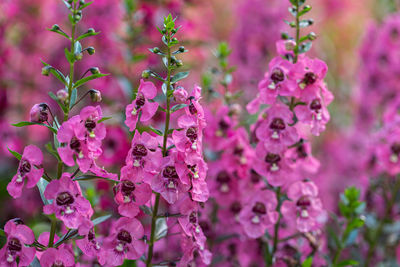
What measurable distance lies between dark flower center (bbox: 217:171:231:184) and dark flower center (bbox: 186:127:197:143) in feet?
1.78

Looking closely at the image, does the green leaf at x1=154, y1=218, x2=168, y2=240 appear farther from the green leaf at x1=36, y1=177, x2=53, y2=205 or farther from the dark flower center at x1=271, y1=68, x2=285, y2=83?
the dark flower center at x1=271, y1=68, x2=285, y2=83

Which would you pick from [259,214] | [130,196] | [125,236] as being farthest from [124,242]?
[259,214]

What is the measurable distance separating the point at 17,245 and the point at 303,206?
98 centimetres

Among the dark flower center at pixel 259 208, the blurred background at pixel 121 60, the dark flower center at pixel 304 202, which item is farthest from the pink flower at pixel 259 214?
the blurred background at pixel 121 60

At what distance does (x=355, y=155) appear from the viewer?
3859mm

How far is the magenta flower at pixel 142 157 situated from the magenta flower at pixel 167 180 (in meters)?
0.02

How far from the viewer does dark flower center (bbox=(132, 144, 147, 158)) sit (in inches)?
51.6

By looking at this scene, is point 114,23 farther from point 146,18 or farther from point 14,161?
point 14,161

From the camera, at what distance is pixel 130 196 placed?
4.31 feet

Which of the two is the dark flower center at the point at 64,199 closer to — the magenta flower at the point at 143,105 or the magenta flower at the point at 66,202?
the magenta flower at the point at 66,202

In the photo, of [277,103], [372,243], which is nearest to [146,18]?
[277,103]

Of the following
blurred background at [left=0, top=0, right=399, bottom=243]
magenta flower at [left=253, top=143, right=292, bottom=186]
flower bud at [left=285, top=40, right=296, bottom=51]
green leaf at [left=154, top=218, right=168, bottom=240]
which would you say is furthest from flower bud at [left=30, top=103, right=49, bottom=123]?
blurred background at [left=0, top=0, right=399, bottom=243]

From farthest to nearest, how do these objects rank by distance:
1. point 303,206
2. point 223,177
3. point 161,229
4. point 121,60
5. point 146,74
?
1. point 121,60
2. point 223,177
3. point 303,206
4. point 161,229
5. point 146,74

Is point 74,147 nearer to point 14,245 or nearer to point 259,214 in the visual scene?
point 14,245
